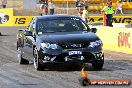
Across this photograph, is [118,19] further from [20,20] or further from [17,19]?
[17,19]

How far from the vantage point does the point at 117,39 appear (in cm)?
2195

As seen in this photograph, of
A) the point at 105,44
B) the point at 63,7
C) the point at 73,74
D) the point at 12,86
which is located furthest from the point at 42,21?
the point at 63,7

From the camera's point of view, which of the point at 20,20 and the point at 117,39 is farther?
the point at 20,20

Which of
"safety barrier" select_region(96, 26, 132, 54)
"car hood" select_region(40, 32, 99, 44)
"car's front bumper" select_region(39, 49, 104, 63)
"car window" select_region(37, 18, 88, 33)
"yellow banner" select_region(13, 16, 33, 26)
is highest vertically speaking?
"car window" select_region(37, 18, 88, 33)

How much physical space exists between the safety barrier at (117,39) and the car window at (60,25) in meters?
5.80

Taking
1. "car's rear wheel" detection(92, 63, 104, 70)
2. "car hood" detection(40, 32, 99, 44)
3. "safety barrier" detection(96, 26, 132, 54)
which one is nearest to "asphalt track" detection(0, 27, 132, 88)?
"car's rear wheel" detection(92, 63, 104, 70)

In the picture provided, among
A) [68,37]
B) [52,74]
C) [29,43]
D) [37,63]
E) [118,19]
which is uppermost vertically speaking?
[68,37]

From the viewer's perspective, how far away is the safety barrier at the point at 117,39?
68.6ft

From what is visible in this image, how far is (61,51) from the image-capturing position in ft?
45.0

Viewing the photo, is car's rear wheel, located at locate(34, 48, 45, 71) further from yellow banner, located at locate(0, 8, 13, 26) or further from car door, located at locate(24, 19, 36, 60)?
yellow banner, located at locate(0, 8, 13, 26)

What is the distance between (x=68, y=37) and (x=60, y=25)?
120cm

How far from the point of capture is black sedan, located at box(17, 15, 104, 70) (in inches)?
542

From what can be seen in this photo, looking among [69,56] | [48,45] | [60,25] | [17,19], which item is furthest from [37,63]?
[17,19]

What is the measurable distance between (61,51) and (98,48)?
102cm
